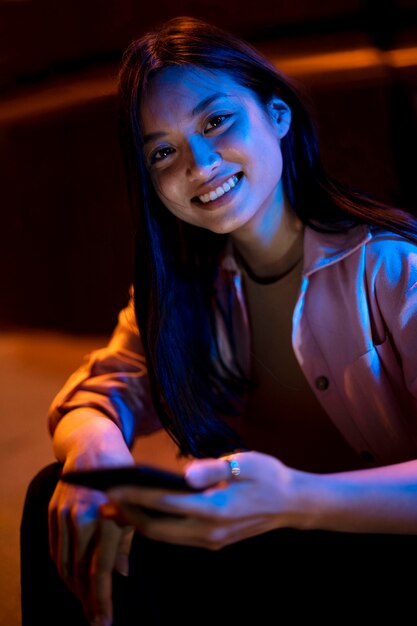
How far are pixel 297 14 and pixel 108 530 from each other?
112cm

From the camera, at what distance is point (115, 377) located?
106cm

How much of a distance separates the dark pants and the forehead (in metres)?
0.53

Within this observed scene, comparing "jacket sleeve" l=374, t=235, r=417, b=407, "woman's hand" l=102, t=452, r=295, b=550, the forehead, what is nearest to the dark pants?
"woman's hand" l=102, t=452, r=295, b=550

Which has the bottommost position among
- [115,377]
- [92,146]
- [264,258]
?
[115,377]

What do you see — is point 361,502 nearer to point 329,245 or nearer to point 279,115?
point 329,245

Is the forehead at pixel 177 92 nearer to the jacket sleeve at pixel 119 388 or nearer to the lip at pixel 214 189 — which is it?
the lip at pixel 214 189

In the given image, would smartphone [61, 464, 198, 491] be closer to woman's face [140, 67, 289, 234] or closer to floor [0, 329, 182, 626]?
woman's face [140, 67, 289, 234]

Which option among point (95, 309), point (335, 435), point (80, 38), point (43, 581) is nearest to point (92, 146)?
point (80, 38)

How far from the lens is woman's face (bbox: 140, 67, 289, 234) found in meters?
→ 0.87

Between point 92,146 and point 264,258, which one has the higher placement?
point 92,146

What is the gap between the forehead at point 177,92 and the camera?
2.85 feet

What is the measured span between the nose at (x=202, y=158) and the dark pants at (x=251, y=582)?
461mm

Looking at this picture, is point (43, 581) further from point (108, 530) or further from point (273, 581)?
point (273, 581)

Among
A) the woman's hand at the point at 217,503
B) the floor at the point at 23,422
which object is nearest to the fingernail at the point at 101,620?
the woman's hand at the point at 217,503
